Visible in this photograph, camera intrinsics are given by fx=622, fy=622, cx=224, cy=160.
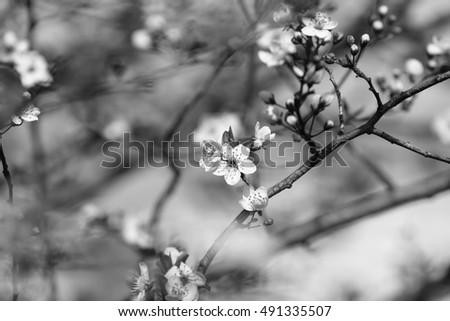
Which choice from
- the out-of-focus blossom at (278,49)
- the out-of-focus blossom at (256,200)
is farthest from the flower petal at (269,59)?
the out-of-focus blossom at (256,200)

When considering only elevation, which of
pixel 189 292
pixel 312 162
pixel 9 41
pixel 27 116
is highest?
pixel 9 41

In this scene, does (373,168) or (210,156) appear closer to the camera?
(210,156)

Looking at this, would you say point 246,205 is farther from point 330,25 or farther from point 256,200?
point 330,25

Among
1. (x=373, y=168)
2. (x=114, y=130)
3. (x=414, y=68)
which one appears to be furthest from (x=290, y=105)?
(x=114, y=130)

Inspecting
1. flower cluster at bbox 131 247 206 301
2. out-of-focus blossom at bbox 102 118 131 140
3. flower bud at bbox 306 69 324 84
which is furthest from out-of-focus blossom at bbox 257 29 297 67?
out-of-focus blossom at bbox 102 118 131 140

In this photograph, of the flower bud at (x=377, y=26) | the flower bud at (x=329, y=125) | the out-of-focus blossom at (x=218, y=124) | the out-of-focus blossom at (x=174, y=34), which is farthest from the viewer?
the out-of-focus blossom at (x=218, y=124)

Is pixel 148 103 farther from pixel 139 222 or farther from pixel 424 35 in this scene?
pixel 424 35

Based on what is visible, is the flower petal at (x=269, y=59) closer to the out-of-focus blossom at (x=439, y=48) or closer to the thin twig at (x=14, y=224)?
the out-of-focus blossom at (x=439, y=48)
